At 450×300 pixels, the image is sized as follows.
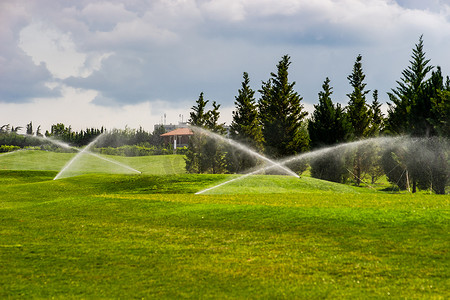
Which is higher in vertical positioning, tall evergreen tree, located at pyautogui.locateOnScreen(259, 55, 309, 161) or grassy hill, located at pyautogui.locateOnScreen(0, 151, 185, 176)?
tall evergreen tree, located at pyautogui.locateOnScreen(259, 55, 309, 161)

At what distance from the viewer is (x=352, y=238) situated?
13984mm

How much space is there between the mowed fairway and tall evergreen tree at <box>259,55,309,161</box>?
36563 millimetres

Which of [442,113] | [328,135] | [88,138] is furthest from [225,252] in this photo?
[88,138]

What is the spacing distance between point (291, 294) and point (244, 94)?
54090 millimetres

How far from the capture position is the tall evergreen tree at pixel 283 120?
5697cm

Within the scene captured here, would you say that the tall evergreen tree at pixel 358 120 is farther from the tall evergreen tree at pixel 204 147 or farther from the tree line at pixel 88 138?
the tree line at pixel 88 138

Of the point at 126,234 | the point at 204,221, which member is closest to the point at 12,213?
the point at 126,234

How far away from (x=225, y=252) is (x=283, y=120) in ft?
150

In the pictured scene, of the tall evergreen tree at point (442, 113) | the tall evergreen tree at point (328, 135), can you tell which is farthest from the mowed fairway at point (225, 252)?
the tall evergreen tree at point (328, 135)

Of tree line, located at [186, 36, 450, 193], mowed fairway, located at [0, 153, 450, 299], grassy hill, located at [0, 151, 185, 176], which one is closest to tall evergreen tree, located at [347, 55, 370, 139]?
tree line, located at [186, 36, 450, 193]

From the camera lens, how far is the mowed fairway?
1002 centimetres

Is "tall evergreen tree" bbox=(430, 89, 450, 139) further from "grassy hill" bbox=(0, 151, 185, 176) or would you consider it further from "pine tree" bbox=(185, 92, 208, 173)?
"grassy hill" bbox=(0, 151, 185, 176)

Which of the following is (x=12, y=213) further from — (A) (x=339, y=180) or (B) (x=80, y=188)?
(A) (x=339, y=180)

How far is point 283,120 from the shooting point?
57.5 m
